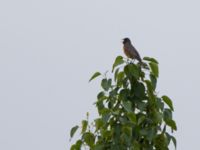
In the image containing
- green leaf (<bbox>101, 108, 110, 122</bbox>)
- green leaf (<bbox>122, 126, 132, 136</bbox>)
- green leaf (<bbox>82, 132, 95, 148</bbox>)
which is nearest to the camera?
green leaf (<bbox>122, 126, 132, 136</bbox>)

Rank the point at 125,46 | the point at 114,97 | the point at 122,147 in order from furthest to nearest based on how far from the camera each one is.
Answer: the point at 125,46
the point at 114,97
the point at 122,147

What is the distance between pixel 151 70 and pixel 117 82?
0.31 meters

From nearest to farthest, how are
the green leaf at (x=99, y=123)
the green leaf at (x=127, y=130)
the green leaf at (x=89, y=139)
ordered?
the green leaf at (x=127, y=130), the green leaf at (x=99, y=123), the green leaf at (x=89, y=139)

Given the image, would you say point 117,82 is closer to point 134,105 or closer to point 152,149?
point 134,105

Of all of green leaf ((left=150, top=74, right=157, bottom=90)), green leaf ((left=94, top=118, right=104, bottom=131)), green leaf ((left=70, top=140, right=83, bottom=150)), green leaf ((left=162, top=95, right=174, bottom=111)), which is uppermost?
green leaf ((left=150, top=74, right=157, bottom=90))

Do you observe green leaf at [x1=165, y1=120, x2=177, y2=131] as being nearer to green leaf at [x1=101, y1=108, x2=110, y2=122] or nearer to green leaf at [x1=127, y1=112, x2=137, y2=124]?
green leaf at [x1=127, y1=112, x2=137, y2=124]

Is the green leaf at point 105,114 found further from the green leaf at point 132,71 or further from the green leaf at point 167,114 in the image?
the green leaf at point 167,114

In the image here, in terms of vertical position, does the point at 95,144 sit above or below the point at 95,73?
below

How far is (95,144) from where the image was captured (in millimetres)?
4211

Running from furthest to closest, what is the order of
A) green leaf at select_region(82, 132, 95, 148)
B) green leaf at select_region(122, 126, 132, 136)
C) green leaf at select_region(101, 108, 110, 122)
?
green leaf at select_region(82, 132, 95, 148)
green leaf at select_region(101, 108, 110, 122)
green leaf at select_region(122, 126, 132, 136)

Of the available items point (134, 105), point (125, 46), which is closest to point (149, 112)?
point (134, 105)

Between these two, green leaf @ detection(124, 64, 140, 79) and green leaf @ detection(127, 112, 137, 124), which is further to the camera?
green leaf @ detection(124, 64, 140, 79)

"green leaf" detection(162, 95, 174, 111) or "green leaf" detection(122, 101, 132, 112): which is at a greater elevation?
"green leaf" detection(162, 95, 174, 111)

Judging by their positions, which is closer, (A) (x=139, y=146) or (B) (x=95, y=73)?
(A) (x=139, y=146)
